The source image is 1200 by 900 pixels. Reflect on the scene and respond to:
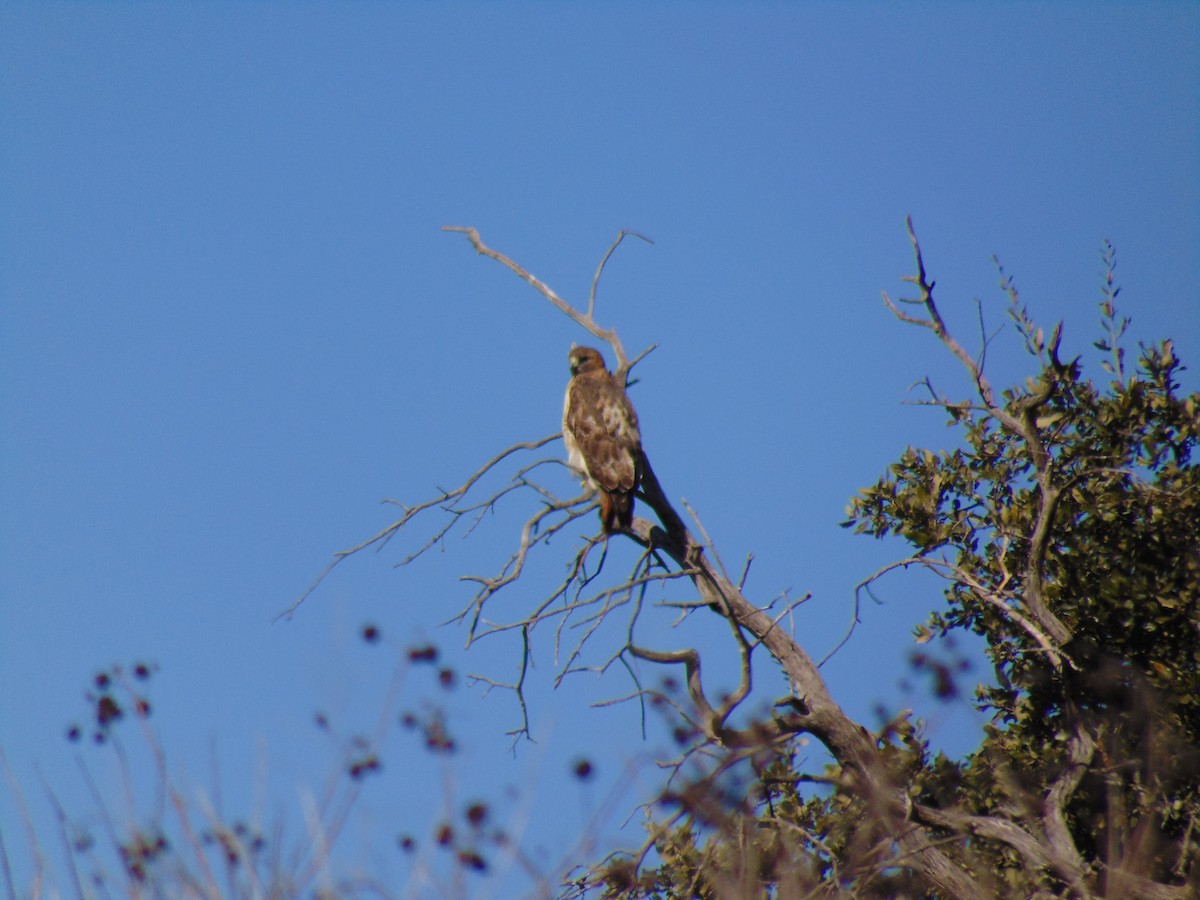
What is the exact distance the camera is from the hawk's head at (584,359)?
27.1 ft

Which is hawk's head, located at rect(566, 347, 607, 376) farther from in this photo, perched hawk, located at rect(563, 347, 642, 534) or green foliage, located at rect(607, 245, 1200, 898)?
green foliage, located at rect(607, 245, 1200, 898)

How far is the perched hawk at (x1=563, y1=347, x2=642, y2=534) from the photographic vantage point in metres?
6.30

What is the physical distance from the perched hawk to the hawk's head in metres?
0.60

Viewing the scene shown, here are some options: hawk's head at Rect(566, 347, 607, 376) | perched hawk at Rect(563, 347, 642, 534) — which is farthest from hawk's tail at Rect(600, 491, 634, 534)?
hawk's head at Rect(566, 347, 607, 376)

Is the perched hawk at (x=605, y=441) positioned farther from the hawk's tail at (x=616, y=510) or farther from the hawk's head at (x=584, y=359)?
the hawk's head at (x=584, y=359)

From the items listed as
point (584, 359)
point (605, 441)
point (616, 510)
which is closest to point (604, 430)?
point (605, 441)

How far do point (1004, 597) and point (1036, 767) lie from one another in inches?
33.6

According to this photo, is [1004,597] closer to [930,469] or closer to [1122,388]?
[930,469]

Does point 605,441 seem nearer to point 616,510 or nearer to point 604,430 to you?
point 604,430

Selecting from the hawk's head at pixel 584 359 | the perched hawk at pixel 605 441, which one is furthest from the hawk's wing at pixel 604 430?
the hawk's head at pixel 584 359

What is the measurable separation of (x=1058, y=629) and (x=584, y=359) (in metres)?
3.58

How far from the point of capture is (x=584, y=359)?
8.34 meters

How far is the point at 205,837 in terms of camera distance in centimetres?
333

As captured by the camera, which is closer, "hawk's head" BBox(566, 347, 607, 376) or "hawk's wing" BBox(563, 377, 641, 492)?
"hawk's wing" BBox(563, 377, 641, 492)
